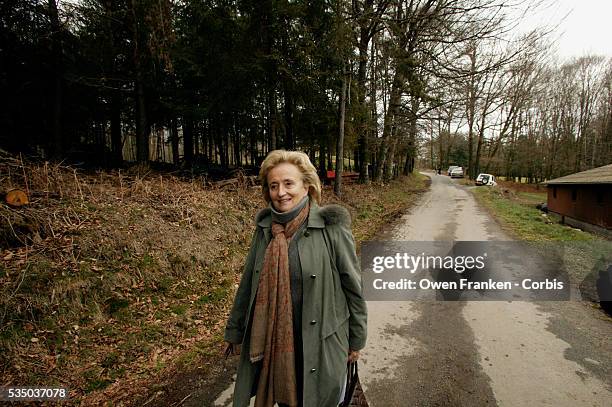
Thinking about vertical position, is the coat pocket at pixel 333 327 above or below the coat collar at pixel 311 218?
below

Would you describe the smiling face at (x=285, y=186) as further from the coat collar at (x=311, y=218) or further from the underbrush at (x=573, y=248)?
the underbrush at (x=573, y=248)

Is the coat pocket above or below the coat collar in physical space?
below

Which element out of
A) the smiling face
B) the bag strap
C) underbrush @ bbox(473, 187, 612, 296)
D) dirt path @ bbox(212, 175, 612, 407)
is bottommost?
dirt path @ bbox(212, 175, 612, 407)

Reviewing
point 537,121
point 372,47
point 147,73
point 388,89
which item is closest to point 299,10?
point 372,47

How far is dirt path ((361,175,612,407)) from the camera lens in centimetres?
286

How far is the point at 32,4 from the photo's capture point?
7992 millimetres

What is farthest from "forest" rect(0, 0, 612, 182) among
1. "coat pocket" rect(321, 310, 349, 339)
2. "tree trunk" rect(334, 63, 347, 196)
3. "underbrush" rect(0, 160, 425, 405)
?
"coat pocket" rect(321, 310, 349, 339)

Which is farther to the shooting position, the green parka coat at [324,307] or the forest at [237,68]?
the forest at [237,68]

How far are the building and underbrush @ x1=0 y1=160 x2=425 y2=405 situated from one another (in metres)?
16.2

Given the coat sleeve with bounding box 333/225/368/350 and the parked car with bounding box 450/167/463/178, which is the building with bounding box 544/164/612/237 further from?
the parked car with bounding box 450/167/463/178

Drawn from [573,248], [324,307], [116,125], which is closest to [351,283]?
[324,307]

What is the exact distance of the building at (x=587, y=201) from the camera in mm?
12812

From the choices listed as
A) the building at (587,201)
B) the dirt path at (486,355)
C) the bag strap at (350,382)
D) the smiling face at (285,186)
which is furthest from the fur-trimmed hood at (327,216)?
the building at (587,201)

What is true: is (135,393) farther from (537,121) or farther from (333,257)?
(537,121)
